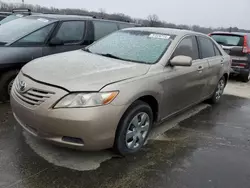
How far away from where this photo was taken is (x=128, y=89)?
3.11 m

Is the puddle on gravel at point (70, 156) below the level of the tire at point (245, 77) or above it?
above

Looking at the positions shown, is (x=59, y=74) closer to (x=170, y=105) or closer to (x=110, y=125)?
(x=110, y=125)

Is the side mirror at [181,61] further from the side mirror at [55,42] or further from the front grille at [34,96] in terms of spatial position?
the side mirror at [55,42]

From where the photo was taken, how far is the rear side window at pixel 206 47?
16.1ft

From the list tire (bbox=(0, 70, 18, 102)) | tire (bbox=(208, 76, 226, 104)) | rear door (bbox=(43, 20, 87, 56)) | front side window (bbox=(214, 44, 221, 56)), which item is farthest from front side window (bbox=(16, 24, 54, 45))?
tire (bbox=(208, 76, 226, 104))

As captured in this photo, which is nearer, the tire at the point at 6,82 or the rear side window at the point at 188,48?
the rear side window at the point at 188,48

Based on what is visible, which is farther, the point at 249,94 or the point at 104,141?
the point at 249,94

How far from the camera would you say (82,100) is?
284 cm

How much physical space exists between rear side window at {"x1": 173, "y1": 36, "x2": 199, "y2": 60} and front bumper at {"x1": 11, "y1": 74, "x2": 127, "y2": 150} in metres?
1.60

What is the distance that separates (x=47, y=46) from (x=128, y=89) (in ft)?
9.12

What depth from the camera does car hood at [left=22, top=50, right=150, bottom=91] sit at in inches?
116

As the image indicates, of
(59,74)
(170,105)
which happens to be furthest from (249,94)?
(59,74)

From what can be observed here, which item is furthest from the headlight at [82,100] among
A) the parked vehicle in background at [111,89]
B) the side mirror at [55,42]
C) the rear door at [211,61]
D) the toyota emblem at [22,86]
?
the side mirror at [55,42]

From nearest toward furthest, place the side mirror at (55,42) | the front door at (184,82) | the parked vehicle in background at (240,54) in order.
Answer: the front door at (184,82) → the side mirror at (55,42) → the parked vehicle in background at (240,54)
